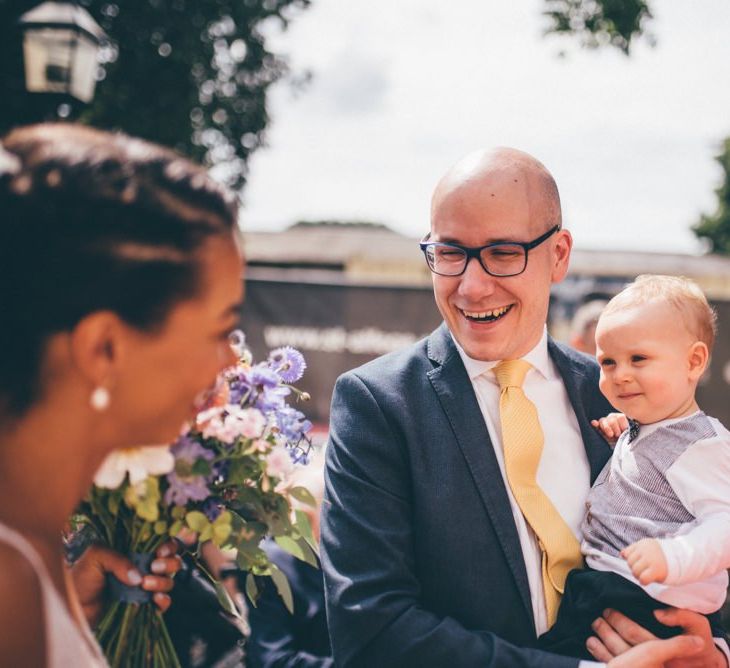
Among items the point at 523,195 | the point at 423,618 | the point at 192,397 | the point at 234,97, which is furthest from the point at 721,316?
the point at 234,97

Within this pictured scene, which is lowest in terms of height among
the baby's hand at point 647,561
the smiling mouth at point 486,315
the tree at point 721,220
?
the baby's hand at point 647,561

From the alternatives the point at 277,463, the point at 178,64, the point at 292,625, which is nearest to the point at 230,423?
the point at 277,463

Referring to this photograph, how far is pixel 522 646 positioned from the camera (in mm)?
2055

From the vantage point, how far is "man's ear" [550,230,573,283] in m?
2.47

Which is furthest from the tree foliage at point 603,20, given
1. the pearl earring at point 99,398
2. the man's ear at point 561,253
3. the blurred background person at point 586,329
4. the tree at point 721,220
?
the tree at point 721,220

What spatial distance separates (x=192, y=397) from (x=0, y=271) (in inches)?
13.3

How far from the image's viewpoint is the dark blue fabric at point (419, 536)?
77.4 inches

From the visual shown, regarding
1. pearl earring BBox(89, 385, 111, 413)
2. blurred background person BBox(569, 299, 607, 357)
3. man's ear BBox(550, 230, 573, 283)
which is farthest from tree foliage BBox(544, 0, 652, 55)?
pearl earring BBox(89, 385, 111, 413)

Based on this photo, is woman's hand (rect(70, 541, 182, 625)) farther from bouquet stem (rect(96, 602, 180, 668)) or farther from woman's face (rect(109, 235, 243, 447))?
woman's face (rect(109, 235, 243, 447))

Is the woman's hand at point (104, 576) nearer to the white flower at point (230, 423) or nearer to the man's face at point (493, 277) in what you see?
the white flower at point (230, 423)

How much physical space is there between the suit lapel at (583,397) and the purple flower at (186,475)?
1.21 m

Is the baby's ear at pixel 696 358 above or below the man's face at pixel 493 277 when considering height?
below

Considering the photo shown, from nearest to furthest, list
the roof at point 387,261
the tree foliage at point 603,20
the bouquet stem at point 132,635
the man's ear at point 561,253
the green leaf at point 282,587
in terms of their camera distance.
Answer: the bouquet stem at point 132,635, the green leaf at point 282,587, the man's ear at point 561,253, the tree foliage at point 603,20, the roof at point 387,261

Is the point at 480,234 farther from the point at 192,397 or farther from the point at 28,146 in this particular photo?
the point at 28,146
